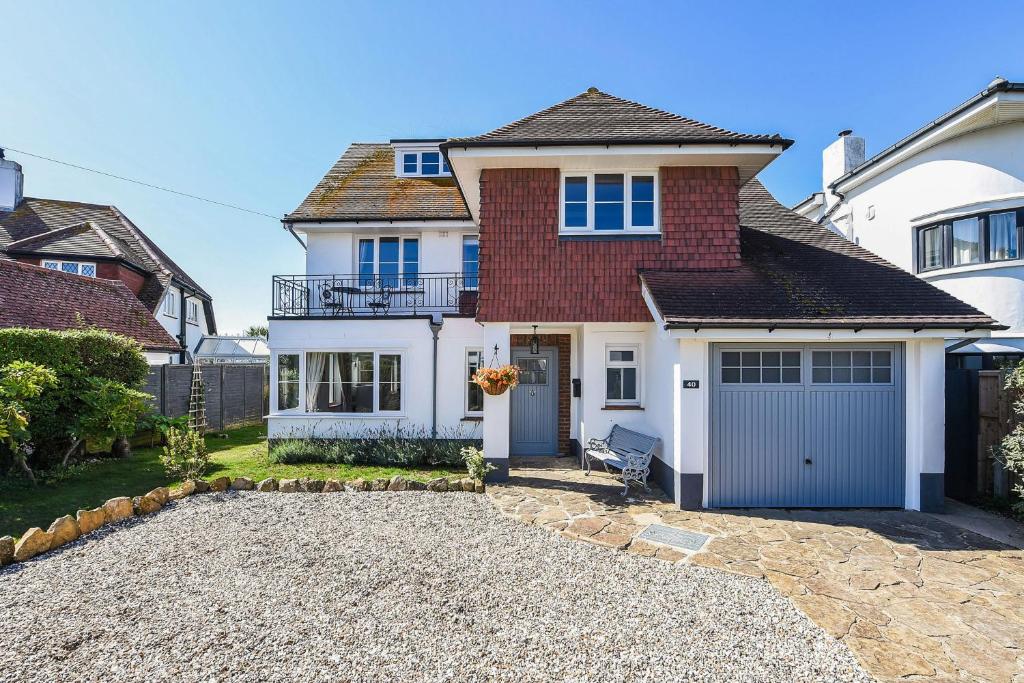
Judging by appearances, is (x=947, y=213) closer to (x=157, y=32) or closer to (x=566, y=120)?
(x=566, y=120)

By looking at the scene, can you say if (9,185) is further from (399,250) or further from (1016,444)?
(1016,444)

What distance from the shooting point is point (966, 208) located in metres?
10.3

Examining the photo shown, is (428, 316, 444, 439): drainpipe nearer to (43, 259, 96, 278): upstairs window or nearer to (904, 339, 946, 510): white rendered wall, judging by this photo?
(904, 339, 946, 510): white rendered wall

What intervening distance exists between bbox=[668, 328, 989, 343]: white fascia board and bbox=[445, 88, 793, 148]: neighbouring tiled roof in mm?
3573

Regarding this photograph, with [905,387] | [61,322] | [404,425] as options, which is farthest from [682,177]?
[61,322]

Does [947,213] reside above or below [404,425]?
above

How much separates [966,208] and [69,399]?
66.8 feet

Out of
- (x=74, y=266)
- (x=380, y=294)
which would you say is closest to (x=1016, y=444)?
(x=380, y=294)

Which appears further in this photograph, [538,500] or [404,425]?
[404,425]

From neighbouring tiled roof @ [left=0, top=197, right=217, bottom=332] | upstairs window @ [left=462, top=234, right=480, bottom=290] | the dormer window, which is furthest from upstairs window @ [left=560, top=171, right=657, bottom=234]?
neighbouring tiled roof @ [left=0, top=197, right=217, bottom=332]

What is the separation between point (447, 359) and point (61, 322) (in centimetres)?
1184

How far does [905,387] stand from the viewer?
717cm

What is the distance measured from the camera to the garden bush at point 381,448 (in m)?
9.95

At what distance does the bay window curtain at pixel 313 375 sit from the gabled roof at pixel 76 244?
13.3m
